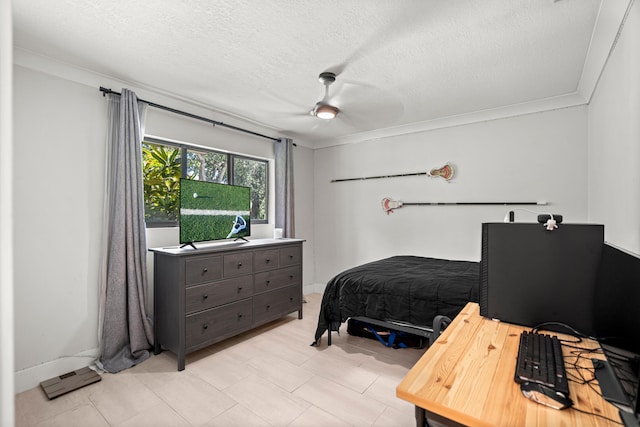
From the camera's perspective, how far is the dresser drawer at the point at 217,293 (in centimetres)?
263

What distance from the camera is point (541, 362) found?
3.40 feet

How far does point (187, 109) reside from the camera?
3.25m

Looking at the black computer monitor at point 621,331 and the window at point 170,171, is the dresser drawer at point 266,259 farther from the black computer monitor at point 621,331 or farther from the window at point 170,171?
the black computer monitor at point 621,331

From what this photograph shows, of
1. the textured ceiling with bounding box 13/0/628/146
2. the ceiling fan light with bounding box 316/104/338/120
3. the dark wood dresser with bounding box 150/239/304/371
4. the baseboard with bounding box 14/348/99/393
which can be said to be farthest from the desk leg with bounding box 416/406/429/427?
the baseboard with bounding box 14/348/99/393

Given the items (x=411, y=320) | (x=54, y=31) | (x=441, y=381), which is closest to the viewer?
(x=441, y=381)

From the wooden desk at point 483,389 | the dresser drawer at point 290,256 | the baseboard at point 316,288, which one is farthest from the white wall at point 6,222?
the baseboard at point 316,288

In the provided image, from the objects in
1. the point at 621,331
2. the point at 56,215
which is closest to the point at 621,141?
the point at 621,331

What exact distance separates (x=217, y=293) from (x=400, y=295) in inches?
64.8

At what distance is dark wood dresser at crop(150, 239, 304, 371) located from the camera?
259cm

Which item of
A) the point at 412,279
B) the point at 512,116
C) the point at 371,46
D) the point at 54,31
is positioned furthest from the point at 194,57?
the point at 512,116

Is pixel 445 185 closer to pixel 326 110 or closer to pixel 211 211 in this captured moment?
pixel 326 110

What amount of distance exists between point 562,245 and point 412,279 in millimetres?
1411

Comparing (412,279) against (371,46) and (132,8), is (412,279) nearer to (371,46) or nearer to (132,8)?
(371,46)

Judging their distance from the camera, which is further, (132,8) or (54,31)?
(54,31)
